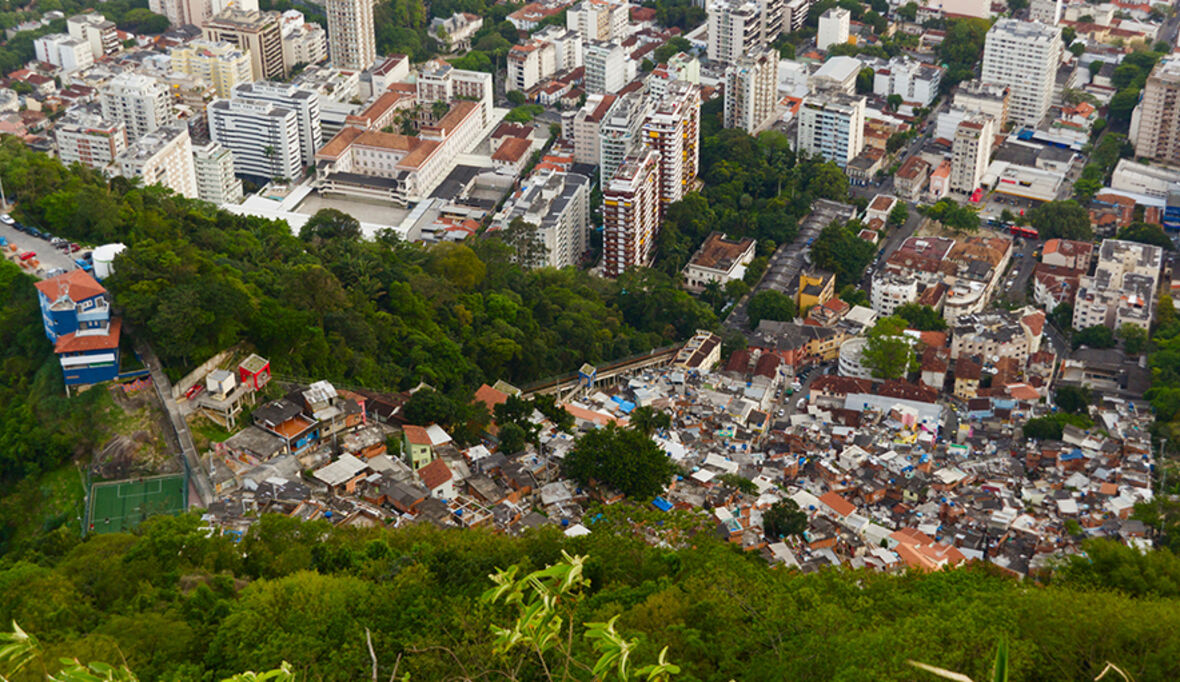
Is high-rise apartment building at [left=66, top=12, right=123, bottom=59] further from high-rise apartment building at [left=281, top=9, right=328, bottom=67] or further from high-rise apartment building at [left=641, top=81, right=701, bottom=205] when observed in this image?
high-rise apartment building at [left=641, top=81, right=701, bottom=205]

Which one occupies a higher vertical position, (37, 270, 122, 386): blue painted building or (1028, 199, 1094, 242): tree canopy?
(37, 270, 122, 386): blue painted building

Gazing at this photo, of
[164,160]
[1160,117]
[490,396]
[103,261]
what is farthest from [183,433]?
[1160,117]

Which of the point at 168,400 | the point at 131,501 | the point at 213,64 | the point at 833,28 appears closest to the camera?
the point at 131,501

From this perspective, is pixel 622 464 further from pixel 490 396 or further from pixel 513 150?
pixel 513 150

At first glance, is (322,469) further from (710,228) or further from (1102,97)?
(1102,97)

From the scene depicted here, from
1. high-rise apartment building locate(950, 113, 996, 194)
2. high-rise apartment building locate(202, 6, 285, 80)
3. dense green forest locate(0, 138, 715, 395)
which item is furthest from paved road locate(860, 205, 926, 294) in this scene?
high-rise apartment building locate(202, 6, 285, 80)

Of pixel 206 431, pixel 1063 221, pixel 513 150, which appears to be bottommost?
pixel 1063 221

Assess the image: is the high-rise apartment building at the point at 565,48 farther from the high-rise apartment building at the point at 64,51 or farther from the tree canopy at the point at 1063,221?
the tree canopy at the point at 1063,221
